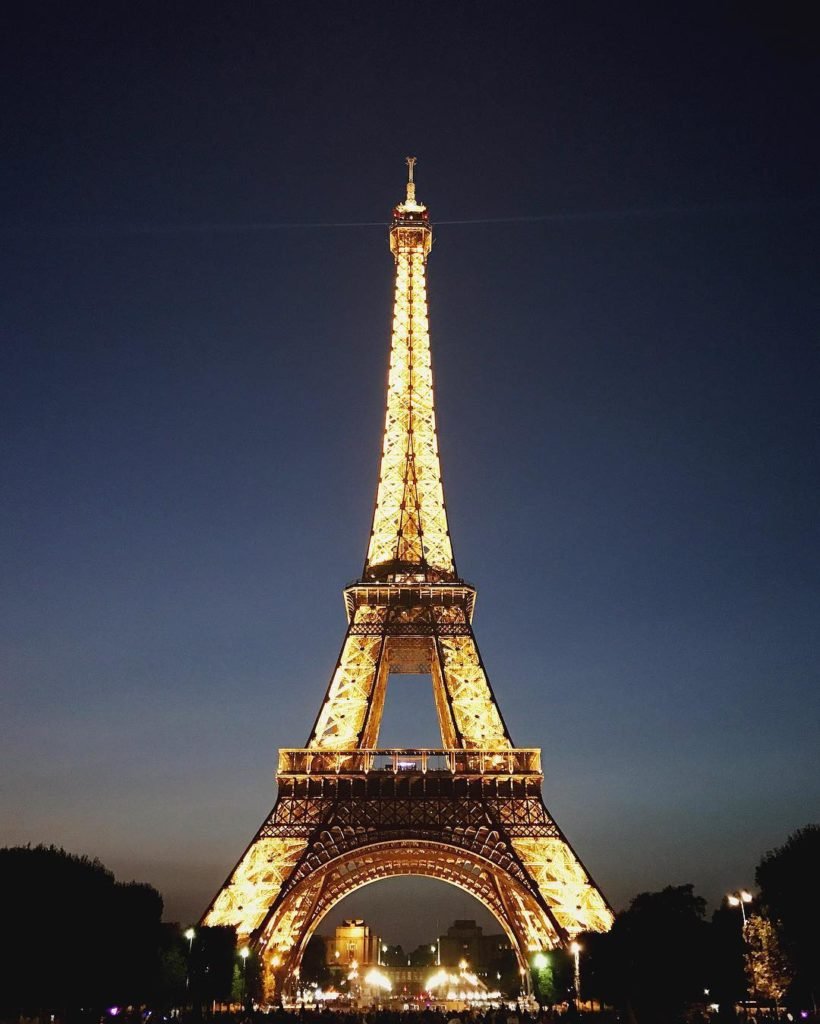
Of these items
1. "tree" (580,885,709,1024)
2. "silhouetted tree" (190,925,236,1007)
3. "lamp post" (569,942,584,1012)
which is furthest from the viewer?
"silhouetted tree" (190,925,236,1007)

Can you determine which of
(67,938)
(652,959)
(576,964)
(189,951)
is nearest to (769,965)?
(652,959)

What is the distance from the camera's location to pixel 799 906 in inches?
1518

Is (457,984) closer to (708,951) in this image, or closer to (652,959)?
(708,951)

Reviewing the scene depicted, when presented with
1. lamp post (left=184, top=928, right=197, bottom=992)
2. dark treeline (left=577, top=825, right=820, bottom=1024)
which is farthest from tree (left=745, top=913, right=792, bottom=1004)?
lamp post (left=184, top=928, right=197, bottom=992)

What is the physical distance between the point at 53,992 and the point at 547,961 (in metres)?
26.2

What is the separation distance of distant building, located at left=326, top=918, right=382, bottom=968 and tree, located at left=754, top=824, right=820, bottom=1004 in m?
145

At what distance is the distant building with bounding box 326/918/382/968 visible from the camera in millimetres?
174375

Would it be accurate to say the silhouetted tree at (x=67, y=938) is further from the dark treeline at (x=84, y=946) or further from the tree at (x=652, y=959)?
the tree at (x=652, y=959)

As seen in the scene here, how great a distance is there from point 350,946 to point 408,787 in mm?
138798

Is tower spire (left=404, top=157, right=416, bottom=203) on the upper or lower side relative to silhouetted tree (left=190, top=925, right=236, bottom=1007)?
upper

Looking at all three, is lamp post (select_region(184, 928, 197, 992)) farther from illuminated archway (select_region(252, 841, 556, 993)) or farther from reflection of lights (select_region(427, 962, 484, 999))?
reflection of lights (select_region(427, 962, 484, 999))

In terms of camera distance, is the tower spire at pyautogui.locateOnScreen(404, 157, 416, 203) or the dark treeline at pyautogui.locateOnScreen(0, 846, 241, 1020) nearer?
the dark treeline at pyautogui.locateOnScreen(0, 846, 241, 1020)

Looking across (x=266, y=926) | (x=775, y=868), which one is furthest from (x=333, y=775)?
(x=775, y=868)

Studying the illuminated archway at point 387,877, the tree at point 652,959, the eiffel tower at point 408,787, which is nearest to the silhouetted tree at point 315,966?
the illuminated archway at point 387,877
